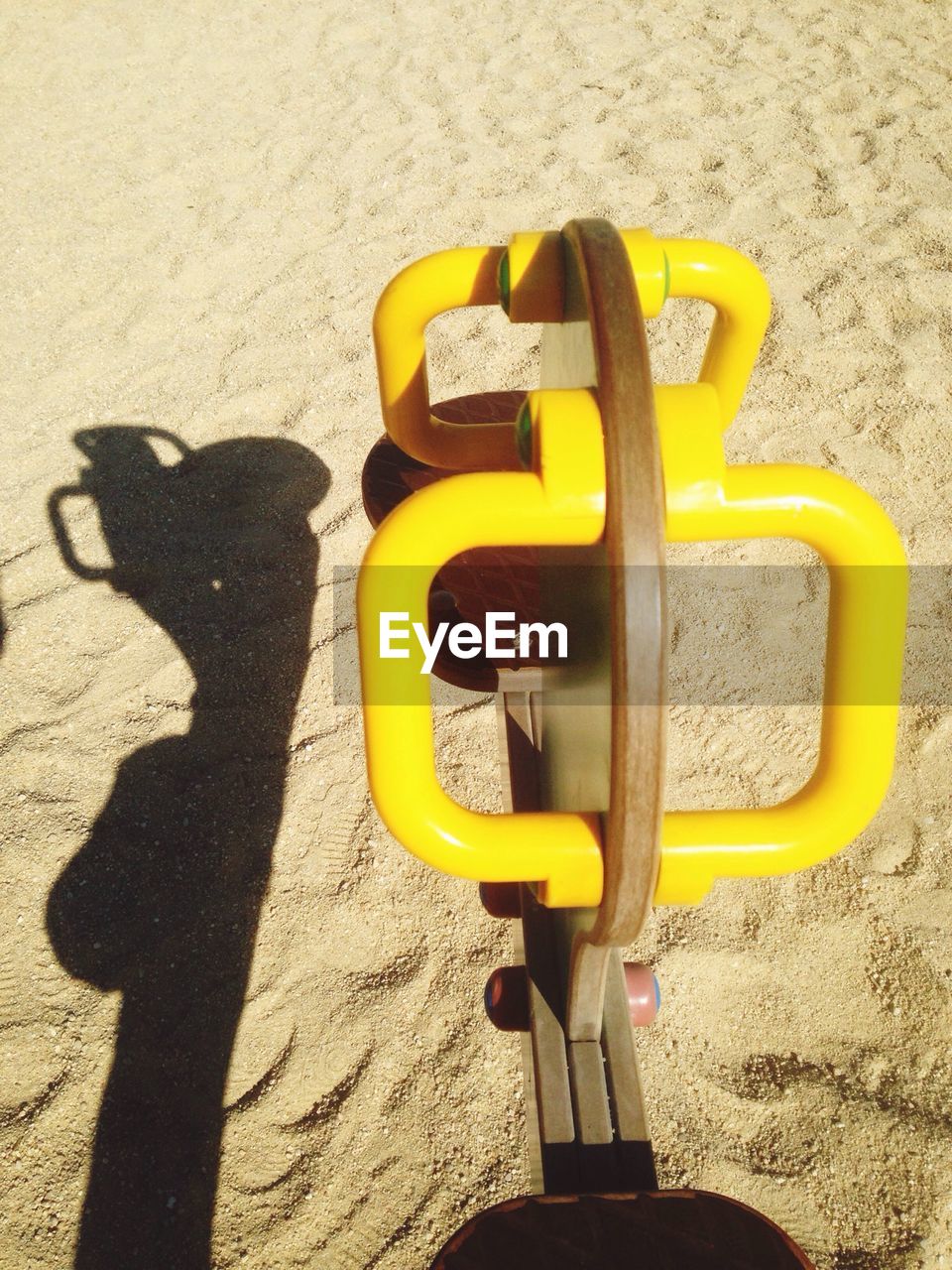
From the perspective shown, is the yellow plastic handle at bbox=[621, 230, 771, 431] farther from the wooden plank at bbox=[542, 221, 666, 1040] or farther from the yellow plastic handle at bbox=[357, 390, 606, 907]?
the yellow plastic handle at bbox=[357, 390, 606, 907]

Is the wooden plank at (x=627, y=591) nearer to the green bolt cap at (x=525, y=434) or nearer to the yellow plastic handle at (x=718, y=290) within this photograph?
the green bolt cap at (x=525, y=434)

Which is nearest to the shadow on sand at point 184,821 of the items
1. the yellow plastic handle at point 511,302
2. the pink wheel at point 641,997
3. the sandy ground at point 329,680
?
the sandy ground at point 329,680

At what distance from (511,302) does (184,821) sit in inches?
41.4

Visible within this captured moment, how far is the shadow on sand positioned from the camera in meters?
1.14

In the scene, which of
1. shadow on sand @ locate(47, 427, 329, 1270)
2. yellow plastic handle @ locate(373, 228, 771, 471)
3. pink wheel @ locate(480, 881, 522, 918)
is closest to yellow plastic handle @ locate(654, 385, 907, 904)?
yellow plastic handle @ locate(373, 228, 771, 471)

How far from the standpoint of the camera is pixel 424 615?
0.59 m

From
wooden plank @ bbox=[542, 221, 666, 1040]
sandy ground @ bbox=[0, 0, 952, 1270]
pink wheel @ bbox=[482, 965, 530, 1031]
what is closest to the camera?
wooden plank @ bbox=[542, 221, 666, 1040]

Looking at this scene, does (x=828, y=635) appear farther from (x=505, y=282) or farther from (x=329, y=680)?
(x=329, y=680)

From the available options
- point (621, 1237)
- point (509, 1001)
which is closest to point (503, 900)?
point (509, 1001)

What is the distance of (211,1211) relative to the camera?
1109 mm

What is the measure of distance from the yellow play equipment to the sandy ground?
0.74 meters

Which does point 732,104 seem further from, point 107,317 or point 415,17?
point 107,317

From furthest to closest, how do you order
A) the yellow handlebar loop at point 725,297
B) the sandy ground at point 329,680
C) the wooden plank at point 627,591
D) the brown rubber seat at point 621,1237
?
the sandy ground at point 329,680
the yellow handlebar loop at point 725,297
the brown rubber seat at point 621,1237
the wooden plank at point 627,591

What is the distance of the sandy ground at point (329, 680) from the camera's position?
1.14 metres
